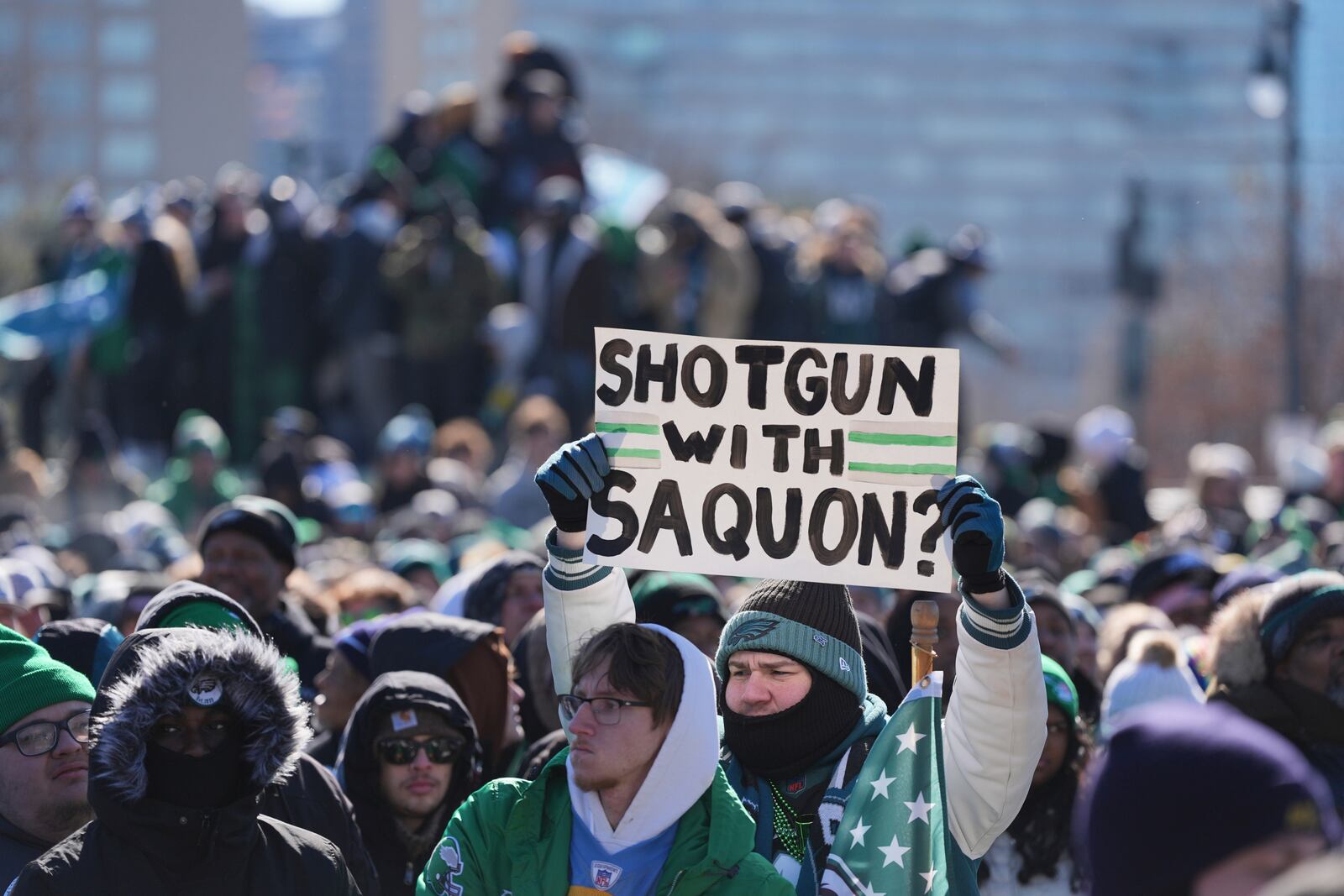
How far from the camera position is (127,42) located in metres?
94.2

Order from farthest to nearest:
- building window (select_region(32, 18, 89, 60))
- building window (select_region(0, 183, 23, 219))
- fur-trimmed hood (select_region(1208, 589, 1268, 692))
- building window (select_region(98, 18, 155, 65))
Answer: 1. building window (select_region(32, 18, 89, 60))
2. building window (select_region(98, 18, 155, 65))
3. building window (select_region(0, 183, 23, 219))
4. fur-trimmed hood (select_region(1208, 589, 1268, 692))

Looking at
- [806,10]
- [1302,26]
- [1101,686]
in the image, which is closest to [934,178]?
[806,10]

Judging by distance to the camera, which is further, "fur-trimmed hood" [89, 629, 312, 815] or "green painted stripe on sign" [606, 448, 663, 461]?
"green painted stripe on sign" [606, 448, 663, 461]

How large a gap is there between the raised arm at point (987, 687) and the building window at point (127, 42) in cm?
9360

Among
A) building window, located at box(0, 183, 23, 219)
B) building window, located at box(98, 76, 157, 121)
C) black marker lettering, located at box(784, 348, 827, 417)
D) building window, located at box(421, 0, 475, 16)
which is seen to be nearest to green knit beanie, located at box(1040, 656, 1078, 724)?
black marker lettering, located at box(784, 348, 827, 417)

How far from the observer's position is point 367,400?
1661 cm

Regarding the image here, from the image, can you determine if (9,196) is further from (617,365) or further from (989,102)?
(989,102)

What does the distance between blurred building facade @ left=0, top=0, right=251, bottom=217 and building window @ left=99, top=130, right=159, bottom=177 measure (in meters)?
0.04

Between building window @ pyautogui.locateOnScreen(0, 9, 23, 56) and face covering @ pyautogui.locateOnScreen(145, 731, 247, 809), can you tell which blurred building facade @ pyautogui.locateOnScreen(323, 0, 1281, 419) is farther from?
face covering @ pyautogui.locateOnScreen(145, 731, 247, 809)

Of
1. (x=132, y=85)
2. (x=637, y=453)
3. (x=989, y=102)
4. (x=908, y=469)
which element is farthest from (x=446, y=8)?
(x=908, y=469)

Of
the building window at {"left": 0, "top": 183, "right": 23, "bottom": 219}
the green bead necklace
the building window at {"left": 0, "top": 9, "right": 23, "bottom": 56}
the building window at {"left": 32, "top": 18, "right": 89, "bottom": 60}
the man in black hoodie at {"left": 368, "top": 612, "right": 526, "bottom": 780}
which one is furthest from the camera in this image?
the building window at {"left": 32, "top": 18, "right": 89, "bottom": 60}

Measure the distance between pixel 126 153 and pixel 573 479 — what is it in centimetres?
9727

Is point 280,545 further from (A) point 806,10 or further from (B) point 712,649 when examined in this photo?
(A) point 806,10

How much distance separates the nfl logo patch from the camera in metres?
3.84
